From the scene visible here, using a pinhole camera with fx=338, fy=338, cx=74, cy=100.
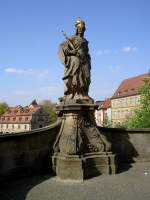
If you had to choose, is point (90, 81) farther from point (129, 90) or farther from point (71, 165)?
point (129, 90)

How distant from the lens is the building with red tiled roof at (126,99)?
7325 cm

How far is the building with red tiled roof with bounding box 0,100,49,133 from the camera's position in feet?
300

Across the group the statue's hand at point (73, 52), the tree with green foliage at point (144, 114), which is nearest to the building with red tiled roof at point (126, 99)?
the tree with green foliage at point (144, 114)

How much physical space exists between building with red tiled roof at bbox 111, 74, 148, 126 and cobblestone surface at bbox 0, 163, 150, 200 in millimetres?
63414

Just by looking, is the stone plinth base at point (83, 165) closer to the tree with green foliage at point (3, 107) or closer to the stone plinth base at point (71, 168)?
the stone plinth base at point (71, 168)

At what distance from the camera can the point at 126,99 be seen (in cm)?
7719

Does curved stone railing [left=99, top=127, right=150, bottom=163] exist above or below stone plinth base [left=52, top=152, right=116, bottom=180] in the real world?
above

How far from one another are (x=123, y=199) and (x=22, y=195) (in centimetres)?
210

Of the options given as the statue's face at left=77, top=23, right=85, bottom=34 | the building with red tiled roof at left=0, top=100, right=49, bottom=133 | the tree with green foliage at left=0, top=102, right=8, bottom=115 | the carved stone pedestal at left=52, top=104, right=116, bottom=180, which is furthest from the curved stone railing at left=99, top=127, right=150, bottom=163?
the tree with green foliage at left=0, top=102, right=8, bottom=115

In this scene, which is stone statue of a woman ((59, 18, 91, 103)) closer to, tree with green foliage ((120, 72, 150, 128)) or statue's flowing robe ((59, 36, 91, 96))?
statue's flowing robe ((59, 36, 91, 96))

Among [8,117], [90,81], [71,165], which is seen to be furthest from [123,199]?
[8,117]

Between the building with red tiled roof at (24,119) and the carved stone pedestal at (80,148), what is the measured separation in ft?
268

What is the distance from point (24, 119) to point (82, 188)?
86.8 meters

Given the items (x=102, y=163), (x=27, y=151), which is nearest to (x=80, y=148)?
(x=102, y=163)
